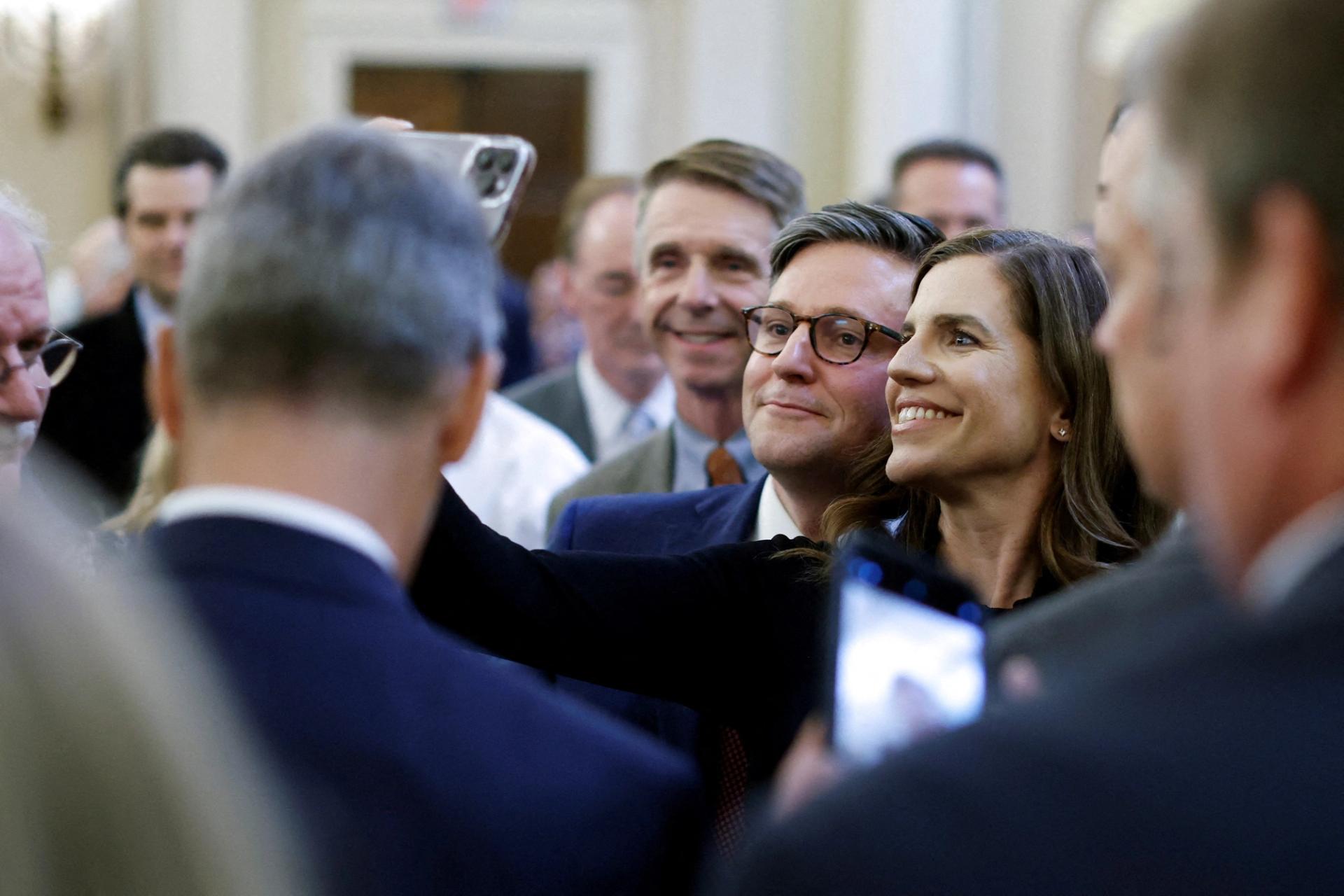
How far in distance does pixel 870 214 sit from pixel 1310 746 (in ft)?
7.61

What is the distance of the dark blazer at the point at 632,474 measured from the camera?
377 centimetres

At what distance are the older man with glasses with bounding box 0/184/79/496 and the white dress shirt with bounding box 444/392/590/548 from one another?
5.12 feet

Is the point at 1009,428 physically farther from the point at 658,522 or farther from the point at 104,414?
the point at 104,414

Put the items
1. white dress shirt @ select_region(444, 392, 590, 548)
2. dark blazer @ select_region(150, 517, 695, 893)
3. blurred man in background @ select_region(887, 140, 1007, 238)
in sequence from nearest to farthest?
dark blazer @ select_region(150, 517, 695, 893), white dress shirt @ select_region(444, 392, 590, 548), blurred man in background @ select_region(887, 140, 1007, 238)

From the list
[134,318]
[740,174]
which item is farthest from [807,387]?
[134,318]

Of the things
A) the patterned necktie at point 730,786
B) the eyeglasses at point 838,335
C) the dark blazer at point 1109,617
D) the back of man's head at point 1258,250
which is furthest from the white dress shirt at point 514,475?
the back of man's head at point 1258,250

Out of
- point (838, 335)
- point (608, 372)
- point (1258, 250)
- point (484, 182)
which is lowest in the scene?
point (608, 372)

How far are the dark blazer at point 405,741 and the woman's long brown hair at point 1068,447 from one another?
1411 mm

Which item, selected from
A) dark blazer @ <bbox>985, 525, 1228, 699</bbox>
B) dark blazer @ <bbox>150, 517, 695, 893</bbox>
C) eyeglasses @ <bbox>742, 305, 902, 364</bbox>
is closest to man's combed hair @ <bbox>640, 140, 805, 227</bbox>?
eyeglasses @ <bbox>742, 305, 902, 364</bbox>

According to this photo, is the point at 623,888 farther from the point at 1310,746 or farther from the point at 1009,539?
the point at 1009,539

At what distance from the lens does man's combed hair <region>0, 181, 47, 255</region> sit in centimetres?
280

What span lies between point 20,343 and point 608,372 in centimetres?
246

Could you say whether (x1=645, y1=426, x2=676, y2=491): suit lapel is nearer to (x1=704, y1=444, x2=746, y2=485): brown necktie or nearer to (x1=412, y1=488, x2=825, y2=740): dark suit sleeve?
(x1=704, y1=444, x2=746, y2=485): brown necktie

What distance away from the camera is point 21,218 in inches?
114
